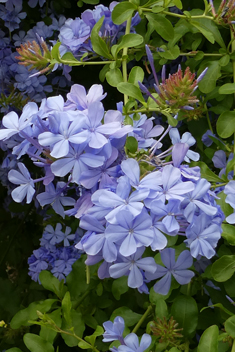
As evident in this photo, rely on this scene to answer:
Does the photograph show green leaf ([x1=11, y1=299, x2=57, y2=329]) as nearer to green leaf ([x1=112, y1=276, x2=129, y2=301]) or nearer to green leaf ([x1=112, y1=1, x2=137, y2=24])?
green leaf ([x1=112, y1=276, x2=129, y2=301])

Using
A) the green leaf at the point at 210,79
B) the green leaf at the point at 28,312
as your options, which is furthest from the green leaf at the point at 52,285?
the green leaf at the point at 210,79

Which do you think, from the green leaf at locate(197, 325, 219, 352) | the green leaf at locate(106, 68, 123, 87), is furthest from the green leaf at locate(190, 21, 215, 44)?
the green leaf at locate(197, 325, 219, 352)

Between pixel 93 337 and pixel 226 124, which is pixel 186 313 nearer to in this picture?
pixel 93 337

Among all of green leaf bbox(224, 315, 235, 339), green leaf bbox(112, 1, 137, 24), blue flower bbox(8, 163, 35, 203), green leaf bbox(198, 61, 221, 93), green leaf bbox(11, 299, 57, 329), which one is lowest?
green leaf bbox(11, 299, 57, 329)

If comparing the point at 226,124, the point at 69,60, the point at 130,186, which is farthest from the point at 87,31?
the point at 130,186

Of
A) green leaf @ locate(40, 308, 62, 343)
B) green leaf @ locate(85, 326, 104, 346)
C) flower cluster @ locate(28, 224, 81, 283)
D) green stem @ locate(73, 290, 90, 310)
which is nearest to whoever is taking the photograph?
green leaf @ locate(85, 326, 104, 346)

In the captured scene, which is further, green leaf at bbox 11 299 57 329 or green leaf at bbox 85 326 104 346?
green leaf at bbox 11 299 57 329

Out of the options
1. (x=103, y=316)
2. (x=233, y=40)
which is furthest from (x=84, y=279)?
(x=233, y=40)
